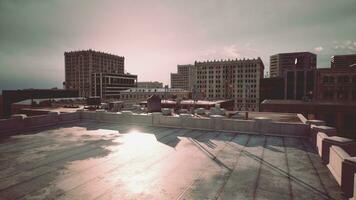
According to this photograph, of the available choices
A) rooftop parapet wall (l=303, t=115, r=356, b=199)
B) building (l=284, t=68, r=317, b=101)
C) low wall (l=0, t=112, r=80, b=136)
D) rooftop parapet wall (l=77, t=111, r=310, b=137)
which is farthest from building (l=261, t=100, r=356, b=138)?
building (l=284, t=68, r=317, b=101)

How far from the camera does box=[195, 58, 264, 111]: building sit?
465 ft

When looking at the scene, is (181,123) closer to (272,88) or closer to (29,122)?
(29,122)

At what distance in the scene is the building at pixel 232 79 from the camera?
142 metres

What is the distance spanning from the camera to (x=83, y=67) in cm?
16612

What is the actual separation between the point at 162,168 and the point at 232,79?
475 ft

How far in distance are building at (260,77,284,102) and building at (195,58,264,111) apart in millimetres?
29423

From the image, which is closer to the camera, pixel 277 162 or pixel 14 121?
pixel 277 162

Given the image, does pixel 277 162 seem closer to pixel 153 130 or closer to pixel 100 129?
pixel 153 130

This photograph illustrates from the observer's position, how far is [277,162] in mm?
11023

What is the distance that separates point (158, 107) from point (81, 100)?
171 feet

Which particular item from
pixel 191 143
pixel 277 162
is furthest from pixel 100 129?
pixel 277 162

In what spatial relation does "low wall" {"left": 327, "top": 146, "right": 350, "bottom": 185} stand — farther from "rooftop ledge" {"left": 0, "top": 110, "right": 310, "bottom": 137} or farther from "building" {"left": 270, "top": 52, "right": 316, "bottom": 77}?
A: "building" {"left": 270, "top": 52, "right": 316, "bottom": 77}

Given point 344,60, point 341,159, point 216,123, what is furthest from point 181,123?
point 344,60

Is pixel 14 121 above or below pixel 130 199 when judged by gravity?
above
